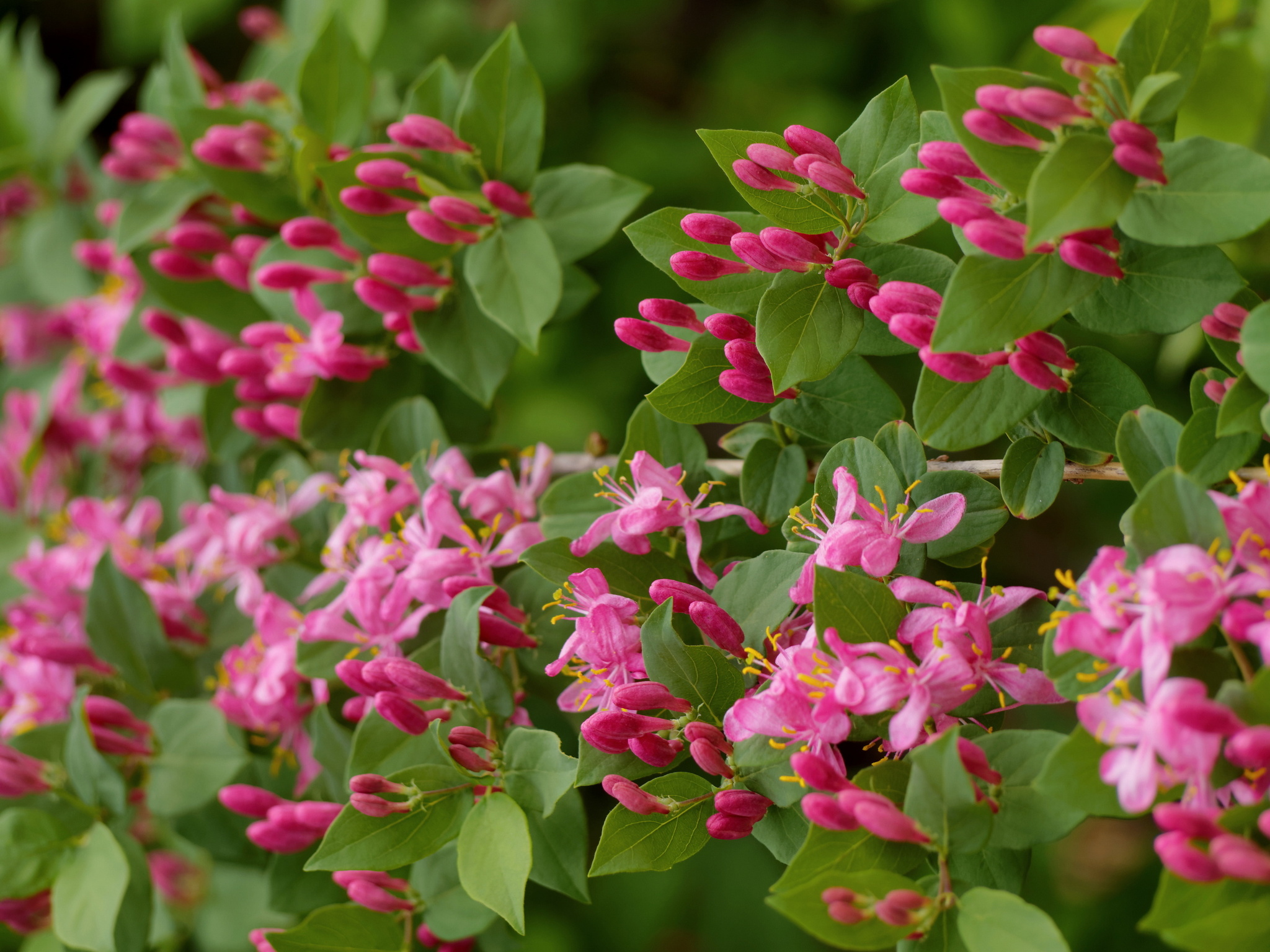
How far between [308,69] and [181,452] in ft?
2.27

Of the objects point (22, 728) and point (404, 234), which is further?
point (22, 728)

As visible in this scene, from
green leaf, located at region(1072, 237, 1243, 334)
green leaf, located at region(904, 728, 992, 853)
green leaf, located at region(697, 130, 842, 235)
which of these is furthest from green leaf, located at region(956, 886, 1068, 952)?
green leaf, located at region(697, 130, 842, 235)

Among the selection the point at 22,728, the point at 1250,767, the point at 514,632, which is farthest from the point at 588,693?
the point at 22,728

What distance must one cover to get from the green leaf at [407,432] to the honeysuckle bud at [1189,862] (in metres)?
0.79

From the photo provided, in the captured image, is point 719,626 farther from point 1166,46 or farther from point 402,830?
point 1166,46

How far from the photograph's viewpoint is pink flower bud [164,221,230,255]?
130cm

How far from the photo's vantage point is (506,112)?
1078 mm

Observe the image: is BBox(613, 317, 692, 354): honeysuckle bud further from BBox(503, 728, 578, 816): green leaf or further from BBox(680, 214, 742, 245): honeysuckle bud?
BBox(503, 728, 578, 816): green leaf

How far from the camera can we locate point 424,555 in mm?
938

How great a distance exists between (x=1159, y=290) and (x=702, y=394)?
356 mm

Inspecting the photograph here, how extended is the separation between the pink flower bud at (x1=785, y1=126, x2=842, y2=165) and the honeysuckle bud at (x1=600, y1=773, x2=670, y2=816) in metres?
0.51

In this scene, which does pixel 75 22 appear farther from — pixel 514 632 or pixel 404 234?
pixel 514 632

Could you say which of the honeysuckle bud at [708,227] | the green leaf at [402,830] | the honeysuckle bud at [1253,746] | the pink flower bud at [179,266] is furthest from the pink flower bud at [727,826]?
the pink flower bud at [179,266]

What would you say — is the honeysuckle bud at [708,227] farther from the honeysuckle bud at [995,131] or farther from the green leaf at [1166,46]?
the green leaf at [1166,46]
